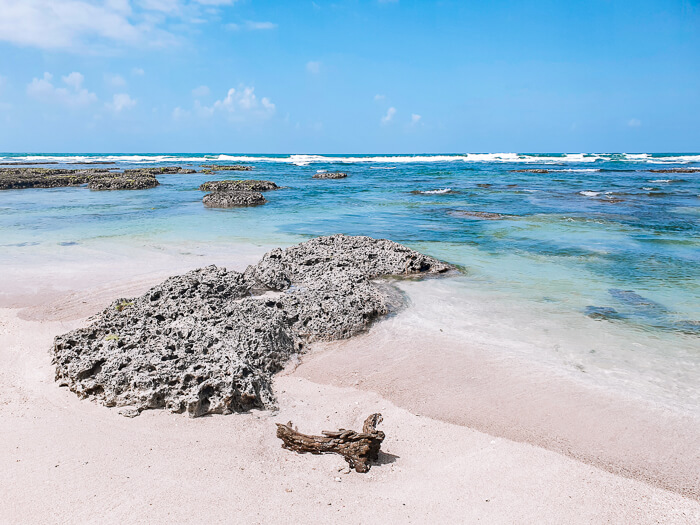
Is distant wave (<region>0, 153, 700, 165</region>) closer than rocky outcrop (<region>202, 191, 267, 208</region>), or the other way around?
rocky outcrop (<region>202, 191, 267, 208</region>)

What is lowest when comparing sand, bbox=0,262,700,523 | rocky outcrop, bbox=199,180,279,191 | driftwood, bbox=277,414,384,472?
sand, bbox=0,262,700,523

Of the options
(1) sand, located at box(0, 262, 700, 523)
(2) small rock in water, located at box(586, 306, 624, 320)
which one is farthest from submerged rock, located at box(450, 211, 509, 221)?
(1) sand, located at box(0, 262, 700, 523)

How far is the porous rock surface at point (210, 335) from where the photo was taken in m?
4.08

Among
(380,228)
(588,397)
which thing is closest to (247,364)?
(588,397)

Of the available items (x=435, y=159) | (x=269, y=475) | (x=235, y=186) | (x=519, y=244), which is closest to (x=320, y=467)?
(x=269, y=475)

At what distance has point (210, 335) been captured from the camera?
4.89 metres

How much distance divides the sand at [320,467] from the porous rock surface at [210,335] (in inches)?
7.1

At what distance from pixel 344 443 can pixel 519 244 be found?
31.3 feet

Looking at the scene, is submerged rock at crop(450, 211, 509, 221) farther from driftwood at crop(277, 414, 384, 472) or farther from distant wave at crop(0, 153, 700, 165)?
distant wave at crop(0, 153, 700, 165)

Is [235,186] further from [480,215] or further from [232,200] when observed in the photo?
[480,215]

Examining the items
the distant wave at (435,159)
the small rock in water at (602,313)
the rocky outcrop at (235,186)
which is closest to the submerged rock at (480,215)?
the small rock in water at (602,313)

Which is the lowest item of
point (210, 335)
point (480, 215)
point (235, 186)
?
point (210, 335)

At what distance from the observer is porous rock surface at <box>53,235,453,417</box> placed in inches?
161

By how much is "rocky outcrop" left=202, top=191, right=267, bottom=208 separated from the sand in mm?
15971
